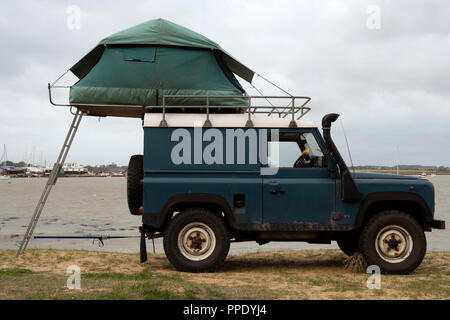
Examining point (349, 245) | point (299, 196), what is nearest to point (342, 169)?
point (299, 196)

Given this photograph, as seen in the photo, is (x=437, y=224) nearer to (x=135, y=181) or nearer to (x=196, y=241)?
(x=196, y=241)

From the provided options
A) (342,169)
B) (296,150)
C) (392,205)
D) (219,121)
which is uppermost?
(219,121)

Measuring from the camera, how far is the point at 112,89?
8.71m

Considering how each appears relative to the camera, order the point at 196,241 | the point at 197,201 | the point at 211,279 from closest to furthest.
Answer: the point at 211,279 → the point at 197,201 → the point at 196,241

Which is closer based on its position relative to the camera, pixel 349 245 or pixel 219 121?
pixel 219 121

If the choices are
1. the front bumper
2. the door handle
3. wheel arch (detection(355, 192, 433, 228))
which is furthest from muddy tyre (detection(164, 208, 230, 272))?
the front bumper

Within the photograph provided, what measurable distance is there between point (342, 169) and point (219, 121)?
2199mm

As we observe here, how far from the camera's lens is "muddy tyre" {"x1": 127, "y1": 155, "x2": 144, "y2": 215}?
27.3ft

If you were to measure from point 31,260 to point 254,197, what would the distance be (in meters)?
4.33

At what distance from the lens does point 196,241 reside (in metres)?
8.20

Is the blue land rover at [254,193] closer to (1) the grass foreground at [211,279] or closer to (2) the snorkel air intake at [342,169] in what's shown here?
(2) the snorkel air intake at [342,169]

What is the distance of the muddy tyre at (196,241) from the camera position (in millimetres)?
8102

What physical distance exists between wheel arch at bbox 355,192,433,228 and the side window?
1005 millimetres

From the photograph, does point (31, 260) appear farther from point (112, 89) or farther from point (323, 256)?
point (323, 256)
